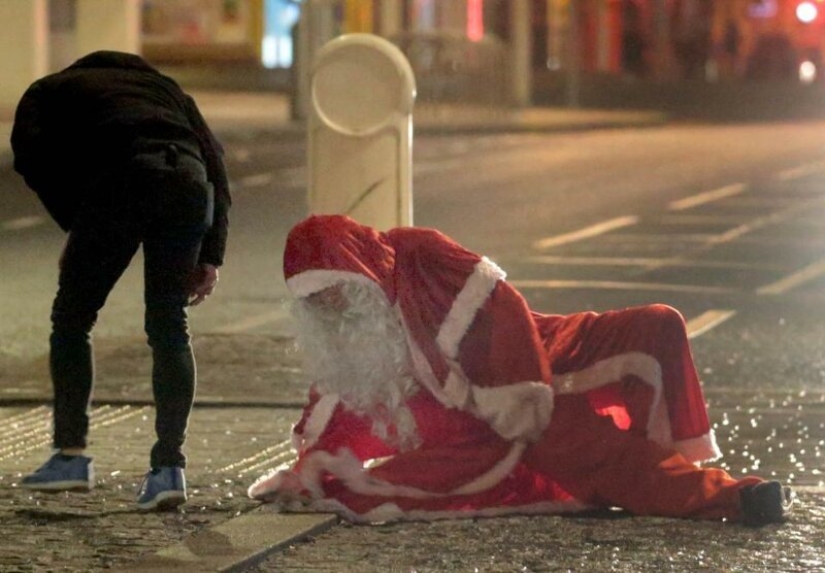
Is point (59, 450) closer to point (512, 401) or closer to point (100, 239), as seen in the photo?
point (100, 239)

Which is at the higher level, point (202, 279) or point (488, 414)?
point (202, 279)

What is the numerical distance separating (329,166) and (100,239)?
141 inches

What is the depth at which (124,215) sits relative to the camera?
607cm

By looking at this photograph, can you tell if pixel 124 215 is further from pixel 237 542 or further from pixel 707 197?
pixel 707 197

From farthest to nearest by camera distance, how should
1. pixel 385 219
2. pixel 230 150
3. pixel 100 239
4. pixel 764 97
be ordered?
pixel 764 97, pixel 230 150, pixel 385 219, pixel 100 239

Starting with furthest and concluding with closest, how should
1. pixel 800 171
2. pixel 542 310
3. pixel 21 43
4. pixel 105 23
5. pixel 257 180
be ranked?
1. pixel 105 23
2. pixel 21 43
3. pixel 800 171
4. pixel 257 180
5. pixel 542 310

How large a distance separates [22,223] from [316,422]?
10.0m

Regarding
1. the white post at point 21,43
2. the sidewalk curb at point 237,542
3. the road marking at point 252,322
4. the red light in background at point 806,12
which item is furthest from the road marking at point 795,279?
Result: the red light in background at point 806,12

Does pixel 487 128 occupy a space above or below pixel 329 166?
below

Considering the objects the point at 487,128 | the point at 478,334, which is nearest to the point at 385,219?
the point at 478,334

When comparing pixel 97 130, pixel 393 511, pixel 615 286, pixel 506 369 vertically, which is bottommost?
pixel 615 286

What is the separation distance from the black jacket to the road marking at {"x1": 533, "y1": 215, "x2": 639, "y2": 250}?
8.20 metres

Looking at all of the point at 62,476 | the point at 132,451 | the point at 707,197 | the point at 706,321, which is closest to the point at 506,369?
the point at 62,476

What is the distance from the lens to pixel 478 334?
245 inches
